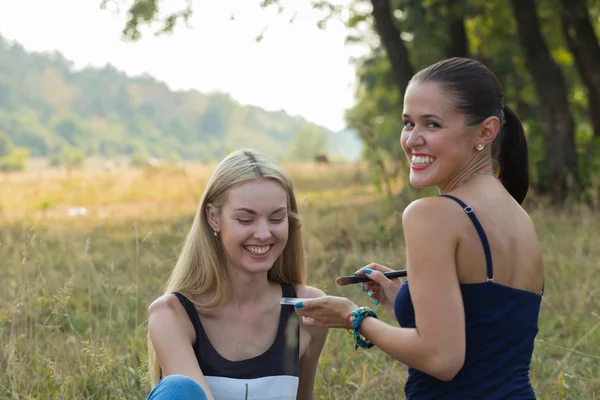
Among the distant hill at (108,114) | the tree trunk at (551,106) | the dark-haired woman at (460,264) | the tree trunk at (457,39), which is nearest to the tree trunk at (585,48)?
the tree trunk at (551,106)

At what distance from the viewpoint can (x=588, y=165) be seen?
433 inches

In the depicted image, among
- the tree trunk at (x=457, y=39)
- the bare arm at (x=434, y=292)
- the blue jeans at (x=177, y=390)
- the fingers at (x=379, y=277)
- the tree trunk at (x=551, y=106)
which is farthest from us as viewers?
the tree trunk at (x=457, y=39)

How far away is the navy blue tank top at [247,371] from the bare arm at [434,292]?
37.2 inches

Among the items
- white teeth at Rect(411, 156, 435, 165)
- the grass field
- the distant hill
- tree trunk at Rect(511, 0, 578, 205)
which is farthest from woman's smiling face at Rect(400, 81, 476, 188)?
the distant hill

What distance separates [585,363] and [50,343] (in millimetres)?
3087

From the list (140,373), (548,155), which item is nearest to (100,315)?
(140,373)

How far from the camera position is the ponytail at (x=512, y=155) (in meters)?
2.70

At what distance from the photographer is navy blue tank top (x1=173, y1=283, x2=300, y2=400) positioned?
305 cm

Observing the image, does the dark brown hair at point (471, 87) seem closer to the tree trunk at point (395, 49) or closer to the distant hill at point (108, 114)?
the tree trunk at point (395, 49)

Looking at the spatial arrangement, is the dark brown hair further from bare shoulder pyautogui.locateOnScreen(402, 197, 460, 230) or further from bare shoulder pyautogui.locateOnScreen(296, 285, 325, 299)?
bare shoulder pyautogui.locateOnScreen(296, 285, 325, 299)

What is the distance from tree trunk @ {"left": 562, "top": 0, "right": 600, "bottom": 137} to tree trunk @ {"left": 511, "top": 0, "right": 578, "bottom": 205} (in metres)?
0.80

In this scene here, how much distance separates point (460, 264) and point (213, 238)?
50.9 inches

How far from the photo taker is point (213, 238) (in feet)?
10.8

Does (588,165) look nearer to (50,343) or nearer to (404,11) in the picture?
(404,11)
